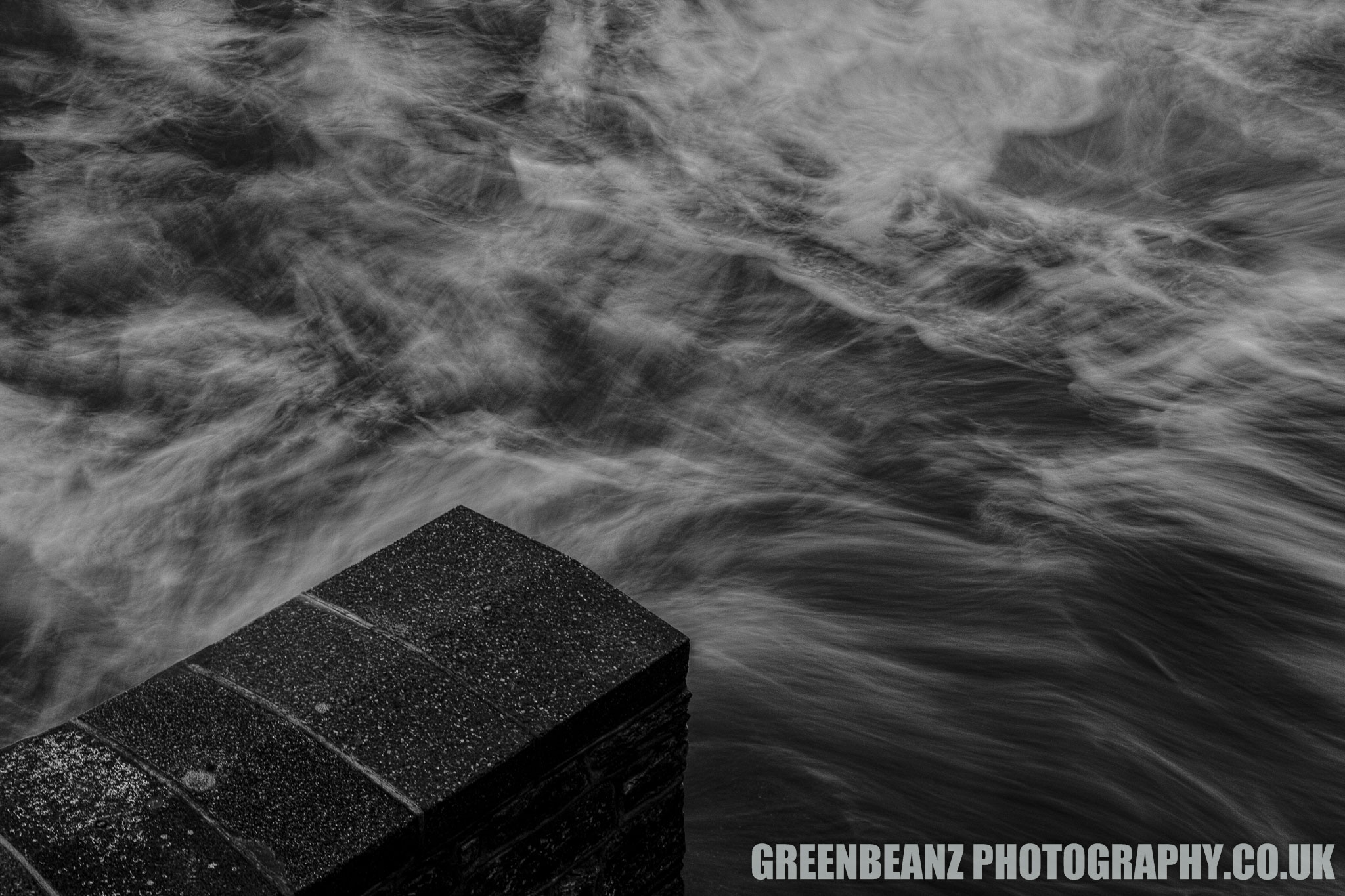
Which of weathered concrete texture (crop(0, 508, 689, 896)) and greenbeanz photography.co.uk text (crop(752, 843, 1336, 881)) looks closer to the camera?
weathered concrete texture (crop(0, 508, 689, 896))

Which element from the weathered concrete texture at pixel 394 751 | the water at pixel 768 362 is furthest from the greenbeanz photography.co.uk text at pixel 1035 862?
the weathered concrete texture at pixel 394 751

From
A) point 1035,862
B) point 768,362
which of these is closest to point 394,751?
point 1035,862

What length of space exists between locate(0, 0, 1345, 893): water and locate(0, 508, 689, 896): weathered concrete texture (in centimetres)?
131

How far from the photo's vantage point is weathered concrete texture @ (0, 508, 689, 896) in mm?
2084

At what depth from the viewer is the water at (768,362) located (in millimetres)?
4332

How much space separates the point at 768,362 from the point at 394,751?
4279mm

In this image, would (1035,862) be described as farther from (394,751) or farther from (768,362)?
(768,362)

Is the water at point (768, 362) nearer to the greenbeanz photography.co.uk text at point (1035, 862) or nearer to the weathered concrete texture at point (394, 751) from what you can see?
the greenbeanz photography.co.uk text at point (1035, 862)

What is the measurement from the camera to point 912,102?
8.18 m

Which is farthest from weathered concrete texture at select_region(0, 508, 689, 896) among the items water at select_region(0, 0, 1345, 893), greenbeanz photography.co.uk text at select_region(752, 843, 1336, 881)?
water at select_region(0, 0, 1345, 893)

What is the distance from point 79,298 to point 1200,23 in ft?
→ 22.7

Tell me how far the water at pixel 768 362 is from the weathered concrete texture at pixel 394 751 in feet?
4.29

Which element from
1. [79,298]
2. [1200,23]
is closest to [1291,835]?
[79,298]

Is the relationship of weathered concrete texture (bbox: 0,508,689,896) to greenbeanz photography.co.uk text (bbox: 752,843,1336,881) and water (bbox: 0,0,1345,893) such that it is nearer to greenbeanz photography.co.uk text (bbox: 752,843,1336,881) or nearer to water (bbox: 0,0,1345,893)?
greenbeanz photography.co.uk text (bbox: 752,843,1336,881)
